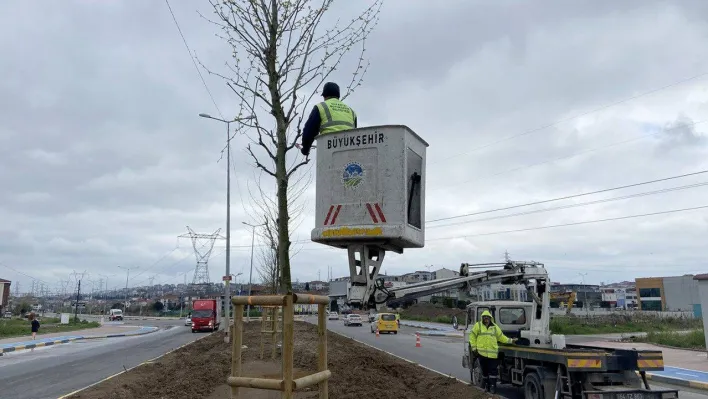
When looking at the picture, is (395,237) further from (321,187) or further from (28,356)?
(28,356)

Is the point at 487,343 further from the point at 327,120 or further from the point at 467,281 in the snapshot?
the point at 327,120

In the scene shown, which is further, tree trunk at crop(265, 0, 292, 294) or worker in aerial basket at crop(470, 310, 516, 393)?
worker in aerial basket at crop(470, 310, 516, 393)

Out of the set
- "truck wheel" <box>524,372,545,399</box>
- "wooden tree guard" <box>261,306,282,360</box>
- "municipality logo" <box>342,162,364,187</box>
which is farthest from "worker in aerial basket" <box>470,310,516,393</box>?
"municipality logo" <box>342,162,364,187</box>

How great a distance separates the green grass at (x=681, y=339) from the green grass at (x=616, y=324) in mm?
8464

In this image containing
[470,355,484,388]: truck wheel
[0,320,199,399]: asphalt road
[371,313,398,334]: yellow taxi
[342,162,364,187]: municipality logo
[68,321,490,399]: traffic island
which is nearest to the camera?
[342,162,364,187]: municipality logo

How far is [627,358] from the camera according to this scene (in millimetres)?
10086

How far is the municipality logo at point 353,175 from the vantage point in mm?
4702

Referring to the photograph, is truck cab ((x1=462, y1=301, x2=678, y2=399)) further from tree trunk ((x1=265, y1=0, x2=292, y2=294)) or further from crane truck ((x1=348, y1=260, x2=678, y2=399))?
tree trunk ((x1=265, y1=0, x2=292, y2=294))

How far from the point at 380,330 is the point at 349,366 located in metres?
32.3

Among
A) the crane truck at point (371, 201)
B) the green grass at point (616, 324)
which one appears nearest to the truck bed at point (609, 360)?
the crane truck at point (371, 201)

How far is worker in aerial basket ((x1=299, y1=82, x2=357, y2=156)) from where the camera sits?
5.21 m

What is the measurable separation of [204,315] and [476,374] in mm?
36978

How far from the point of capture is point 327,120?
523 centimetres

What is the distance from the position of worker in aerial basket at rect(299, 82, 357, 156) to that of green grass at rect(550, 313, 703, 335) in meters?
36.8
